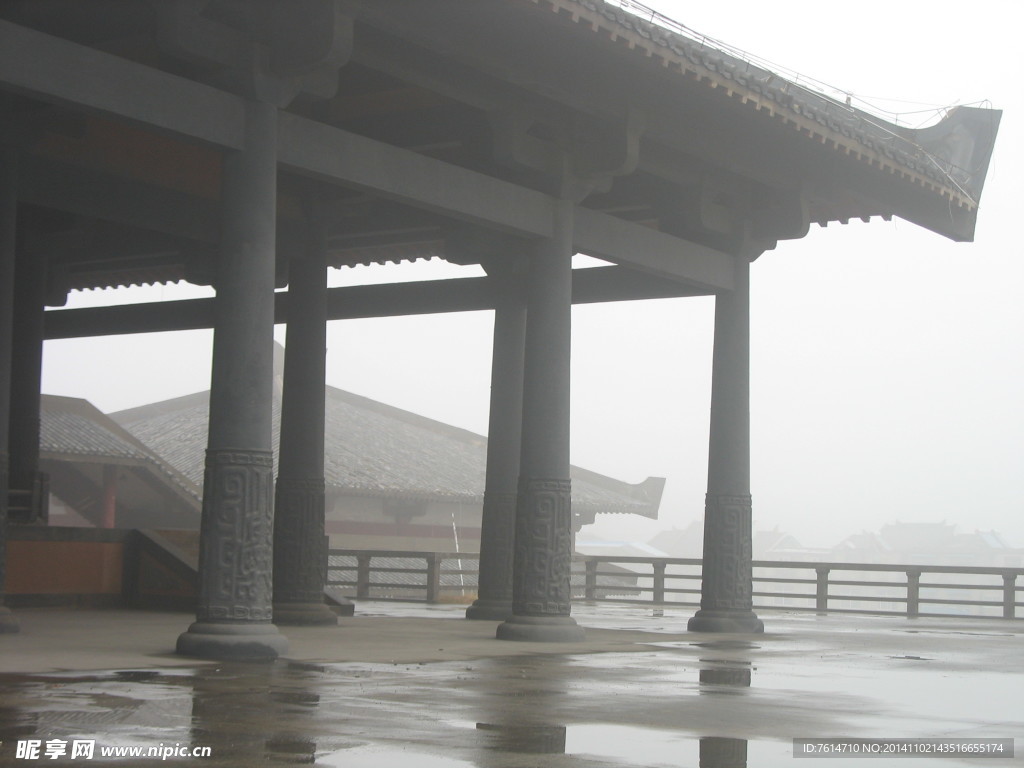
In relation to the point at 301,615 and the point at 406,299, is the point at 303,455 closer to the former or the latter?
the point at 301,615

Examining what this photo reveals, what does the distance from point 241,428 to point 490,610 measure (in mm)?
7397

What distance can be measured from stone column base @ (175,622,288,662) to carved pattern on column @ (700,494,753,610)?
6.84 m

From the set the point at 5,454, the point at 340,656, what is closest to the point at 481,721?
the point at 340,656

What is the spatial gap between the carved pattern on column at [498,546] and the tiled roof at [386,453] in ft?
57.1

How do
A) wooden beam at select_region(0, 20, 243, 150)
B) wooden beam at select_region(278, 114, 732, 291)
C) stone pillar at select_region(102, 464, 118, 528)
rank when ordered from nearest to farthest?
wooden beam at select_region(0, 20, 243, 150), wooden beam at select_region(278, 114, 732, 291), stone pillar at select_region(102, 464, 118, 528)

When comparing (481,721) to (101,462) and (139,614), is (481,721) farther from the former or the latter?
(101,462)

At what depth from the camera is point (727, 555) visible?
15.8m

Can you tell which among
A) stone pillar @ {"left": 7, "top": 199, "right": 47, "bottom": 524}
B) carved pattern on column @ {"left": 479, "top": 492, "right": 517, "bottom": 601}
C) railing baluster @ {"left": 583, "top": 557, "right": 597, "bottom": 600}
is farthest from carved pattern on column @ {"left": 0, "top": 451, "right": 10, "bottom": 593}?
railing baluster @ {"left": 583, "top": 557, "right": 597, "bottom": 600}

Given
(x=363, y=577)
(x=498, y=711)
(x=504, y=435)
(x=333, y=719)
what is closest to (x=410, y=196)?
(x=504, y=435)

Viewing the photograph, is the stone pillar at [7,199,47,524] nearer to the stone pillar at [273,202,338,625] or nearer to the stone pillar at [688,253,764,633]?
the stone pillar at [273,202,338,625]

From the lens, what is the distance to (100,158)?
13734mm

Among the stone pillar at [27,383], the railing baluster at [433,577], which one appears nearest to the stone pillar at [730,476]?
the stone pillar at [27,383]

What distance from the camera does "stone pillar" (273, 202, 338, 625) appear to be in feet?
48.9

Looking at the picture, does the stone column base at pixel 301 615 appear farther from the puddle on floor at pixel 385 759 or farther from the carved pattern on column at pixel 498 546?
the puddle on floor at pixel 385 759
